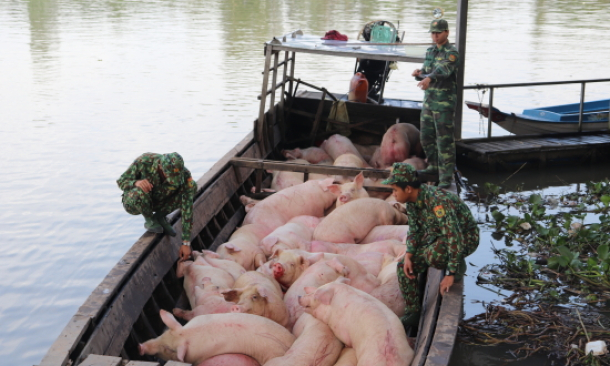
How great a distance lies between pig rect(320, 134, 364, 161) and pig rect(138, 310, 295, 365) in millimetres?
5273

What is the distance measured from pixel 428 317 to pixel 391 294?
0.73 meters

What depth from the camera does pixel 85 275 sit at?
26.6 ft

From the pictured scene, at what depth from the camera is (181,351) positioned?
4207 mm

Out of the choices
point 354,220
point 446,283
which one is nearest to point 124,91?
point 354,220

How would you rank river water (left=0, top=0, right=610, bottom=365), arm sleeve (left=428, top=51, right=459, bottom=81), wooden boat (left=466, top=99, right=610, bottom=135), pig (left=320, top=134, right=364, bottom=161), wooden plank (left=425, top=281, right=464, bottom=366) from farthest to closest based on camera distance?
Answer: 1. wooden boat (left=466, top=99, right=610, bottom=135)
2. pig (left=320, top=134, right=364, bottom=161)
3. river water (left=0, top=0, right=610, bottom=365)
4. arm sleeve (left=428, top=51, right=459, bottom=81)
5. wooden plank (left=425, top=281, right=464, bottom=366)

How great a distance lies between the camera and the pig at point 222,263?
5602 millimetres

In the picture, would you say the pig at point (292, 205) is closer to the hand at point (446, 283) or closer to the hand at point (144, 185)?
the hand at point (144, 185)

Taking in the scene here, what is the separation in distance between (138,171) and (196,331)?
183 centimetres

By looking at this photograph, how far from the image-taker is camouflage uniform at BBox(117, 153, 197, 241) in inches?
215

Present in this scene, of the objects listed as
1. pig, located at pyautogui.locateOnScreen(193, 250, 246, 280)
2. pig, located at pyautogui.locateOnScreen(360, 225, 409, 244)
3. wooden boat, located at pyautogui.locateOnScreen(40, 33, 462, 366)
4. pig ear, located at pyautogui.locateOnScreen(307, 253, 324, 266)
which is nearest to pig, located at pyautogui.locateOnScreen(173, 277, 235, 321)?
wooden boat, located at pyautogui.locateOnScreen(40, 33, 462, 366)

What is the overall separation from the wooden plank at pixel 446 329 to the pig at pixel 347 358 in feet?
1.85

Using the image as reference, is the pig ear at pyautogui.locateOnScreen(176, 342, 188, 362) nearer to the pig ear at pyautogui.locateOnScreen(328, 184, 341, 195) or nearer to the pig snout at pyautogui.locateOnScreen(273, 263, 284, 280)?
the pig snout at pyautogui.locateOnScreen(273, 263, 284, 280)

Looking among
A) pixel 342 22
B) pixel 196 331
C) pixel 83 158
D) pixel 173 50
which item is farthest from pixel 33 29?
pixel 196 331

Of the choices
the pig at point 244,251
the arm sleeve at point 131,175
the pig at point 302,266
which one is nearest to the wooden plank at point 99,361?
the pig at point 302,266
